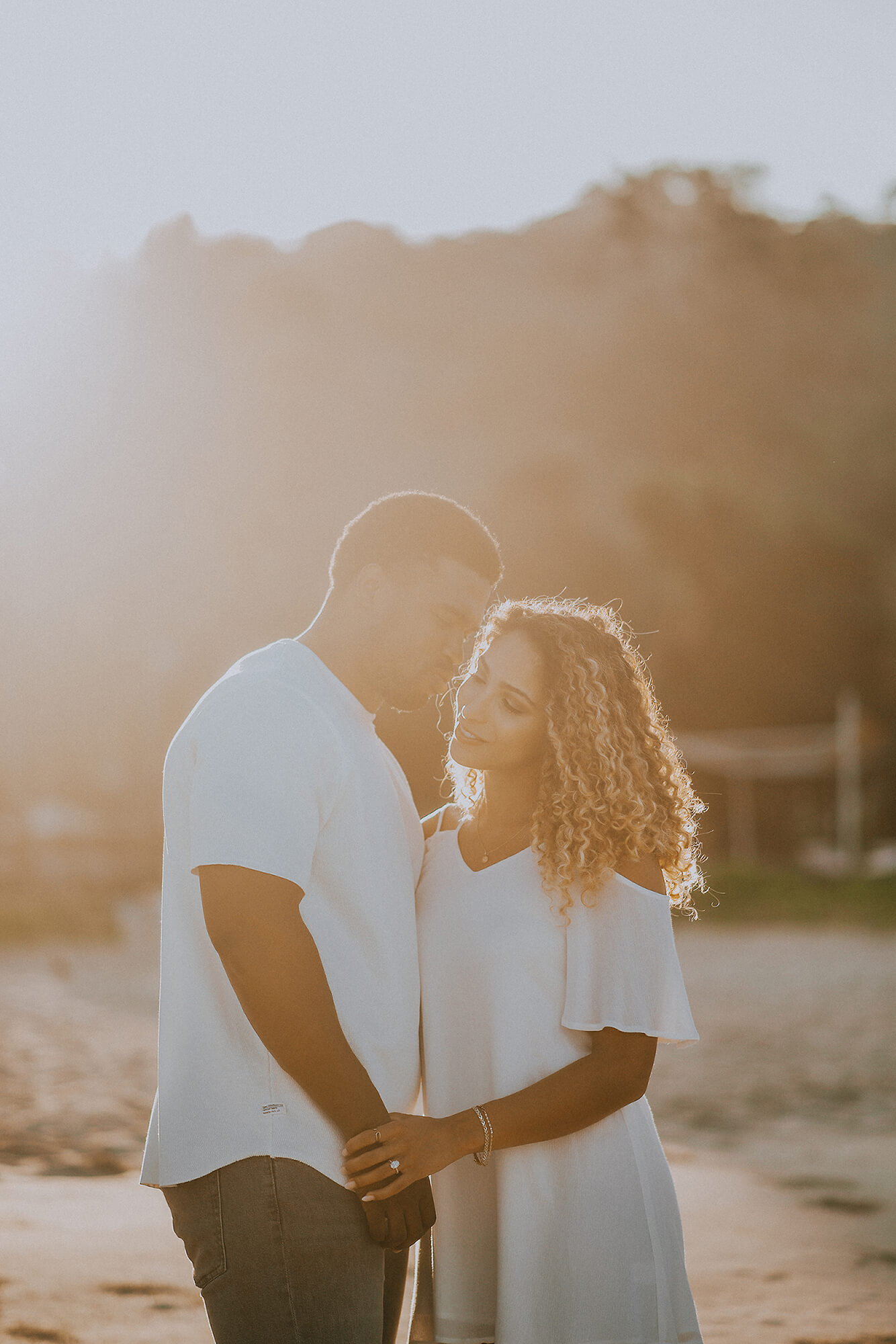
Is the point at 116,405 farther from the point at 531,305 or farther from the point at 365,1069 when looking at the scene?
the point at 365,1069

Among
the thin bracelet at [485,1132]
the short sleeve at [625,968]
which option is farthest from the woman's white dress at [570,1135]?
the thin bracelet at [485,1132]

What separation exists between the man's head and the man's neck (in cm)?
1

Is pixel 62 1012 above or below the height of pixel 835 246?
below

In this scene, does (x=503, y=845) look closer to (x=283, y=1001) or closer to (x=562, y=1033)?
(x=562, y=1033)

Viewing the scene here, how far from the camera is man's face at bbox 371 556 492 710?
7.03 ft

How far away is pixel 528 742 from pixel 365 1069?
0.68 meters

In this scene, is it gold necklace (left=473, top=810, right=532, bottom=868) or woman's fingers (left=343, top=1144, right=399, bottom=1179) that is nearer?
woman's fingers (left=343, top=1144, right=399, bottom=1179)

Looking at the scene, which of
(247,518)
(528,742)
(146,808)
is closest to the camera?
(528,742)

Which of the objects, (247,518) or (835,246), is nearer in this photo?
(247,518)

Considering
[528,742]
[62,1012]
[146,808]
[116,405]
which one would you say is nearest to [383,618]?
[528,742]

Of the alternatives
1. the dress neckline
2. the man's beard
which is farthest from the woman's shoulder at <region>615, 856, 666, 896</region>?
the man's beard

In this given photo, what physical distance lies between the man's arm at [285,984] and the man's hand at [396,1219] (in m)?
0.13

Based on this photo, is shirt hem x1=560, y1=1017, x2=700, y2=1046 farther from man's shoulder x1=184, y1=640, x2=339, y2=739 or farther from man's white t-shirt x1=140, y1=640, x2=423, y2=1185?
man's shoulder x1=184, y1=640, x2=339, y2=739

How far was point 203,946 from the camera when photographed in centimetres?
196
